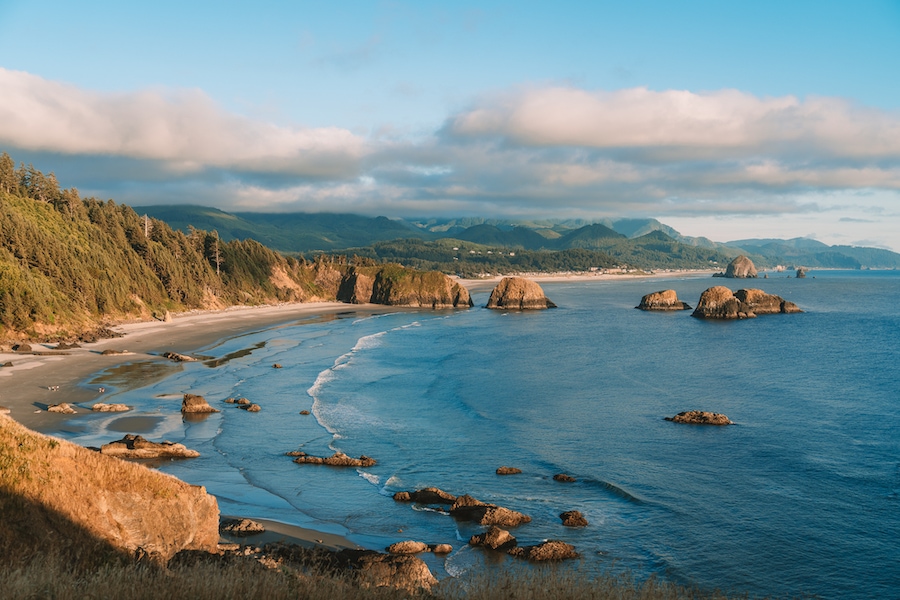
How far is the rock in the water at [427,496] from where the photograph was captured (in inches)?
1213

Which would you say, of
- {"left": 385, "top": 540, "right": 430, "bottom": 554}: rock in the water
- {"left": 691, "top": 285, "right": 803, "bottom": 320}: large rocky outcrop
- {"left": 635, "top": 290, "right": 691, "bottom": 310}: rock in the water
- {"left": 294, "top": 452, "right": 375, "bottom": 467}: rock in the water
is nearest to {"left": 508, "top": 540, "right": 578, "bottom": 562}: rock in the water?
{"left": 385, "top": 540, "right": 430, "bottom": 554}: rock in the water

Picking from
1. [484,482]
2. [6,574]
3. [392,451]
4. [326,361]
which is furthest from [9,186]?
[6,574]

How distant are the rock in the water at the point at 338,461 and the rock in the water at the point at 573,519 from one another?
43.8 ft

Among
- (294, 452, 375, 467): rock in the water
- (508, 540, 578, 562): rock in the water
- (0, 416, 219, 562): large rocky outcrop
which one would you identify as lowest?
(294, 452, 375, 467): rock in the water

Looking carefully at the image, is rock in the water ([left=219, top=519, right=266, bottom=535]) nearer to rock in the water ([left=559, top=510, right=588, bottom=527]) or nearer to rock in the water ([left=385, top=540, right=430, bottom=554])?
rock in the water ([left=385, top=540, right=430, bottom=554])

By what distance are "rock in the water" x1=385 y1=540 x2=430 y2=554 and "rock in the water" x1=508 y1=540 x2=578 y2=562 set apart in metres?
3.44

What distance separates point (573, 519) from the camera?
91.7ft

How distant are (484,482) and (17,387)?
44021 millimetres

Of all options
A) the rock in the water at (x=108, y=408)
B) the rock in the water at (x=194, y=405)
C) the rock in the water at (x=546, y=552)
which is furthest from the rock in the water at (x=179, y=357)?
the rock in the water at (x=546, y=552)

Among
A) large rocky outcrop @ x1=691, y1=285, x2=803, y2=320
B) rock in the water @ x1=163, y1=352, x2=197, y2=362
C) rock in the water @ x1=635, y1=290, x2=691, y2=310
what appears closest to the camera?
rock in the water @ x1=163, y1=352, x2=197, y2=362

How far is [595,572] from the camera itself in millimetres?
22406

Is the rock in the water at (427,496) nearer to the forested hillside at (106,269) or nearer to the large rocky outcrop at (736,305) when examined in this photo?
the forested hillside at (106,269)

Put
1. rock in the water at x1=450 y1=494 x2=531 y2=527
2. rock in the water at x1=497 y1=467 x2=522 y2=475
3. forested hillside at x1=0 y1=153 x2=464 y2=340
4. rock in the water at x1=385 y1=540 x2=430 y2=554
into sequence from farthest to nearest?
forested hillside at x1=0 y1=153 x2=464 y2=340 → rock in the water at x1=497 y1=467 x2=522 y2=475 → rock in the water at x1=450 y1=494 x2=531 y2=527 → rock in the water at x1=385 y1=540 x2=430 y2=554

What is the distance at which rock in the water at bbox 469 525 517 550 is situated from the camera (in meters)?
25.1
